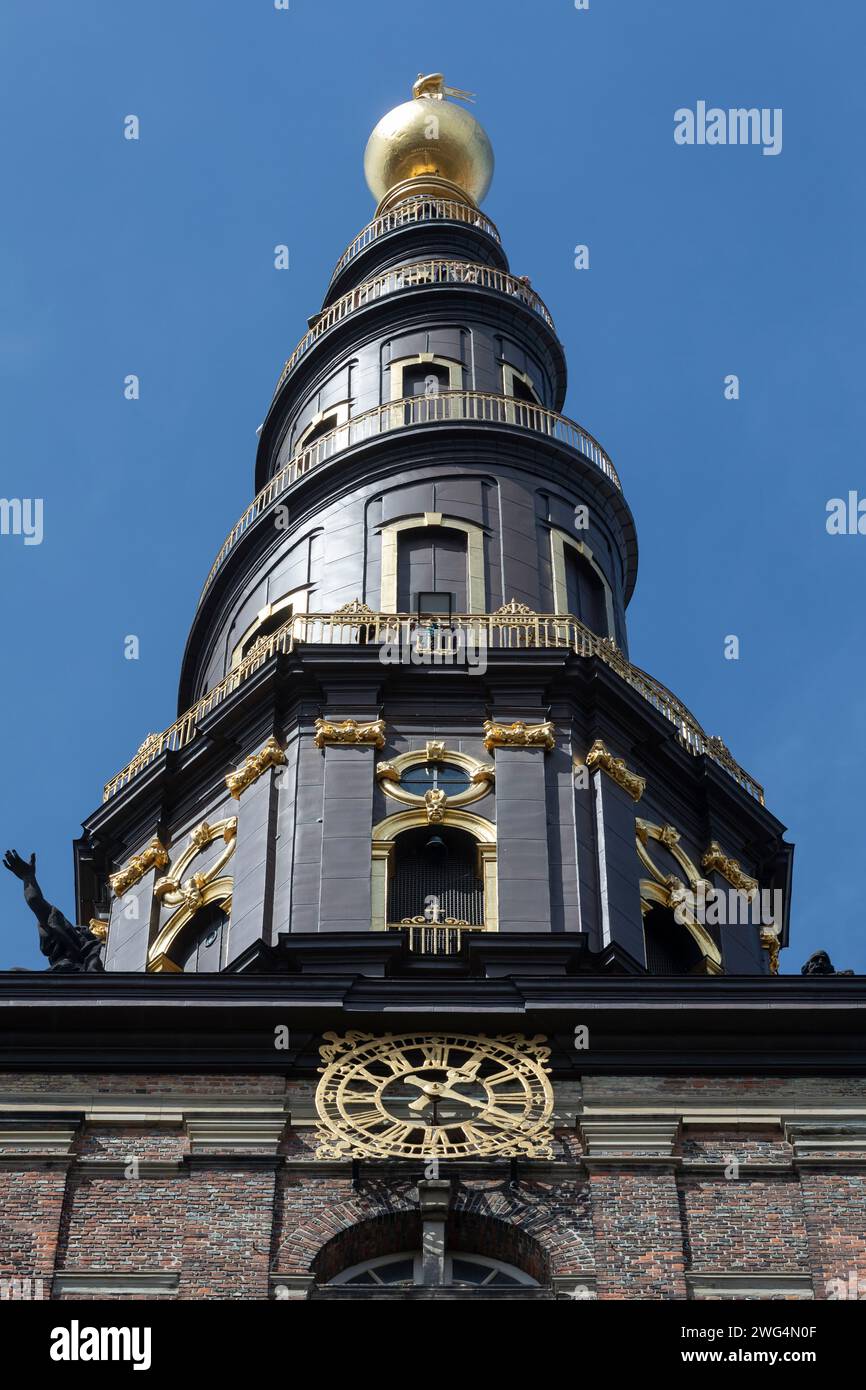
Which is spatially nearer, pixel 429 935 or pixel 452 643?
pixel 429 935

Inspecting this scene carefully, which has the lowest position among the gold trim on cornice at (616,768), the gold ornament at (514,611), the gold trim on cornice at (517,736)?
the gold trim on cornice at (616,768)

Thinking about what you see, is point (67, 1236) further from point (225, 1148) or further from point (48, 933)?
point (48, 933)

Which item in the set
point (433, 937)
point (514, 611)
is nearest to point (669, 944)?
point (433, 937)

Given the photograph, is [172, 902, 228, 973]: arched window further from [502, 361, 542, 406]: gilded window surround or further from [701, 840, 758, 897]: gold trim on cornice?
[502, 361, 542, 406]: gilded window surround

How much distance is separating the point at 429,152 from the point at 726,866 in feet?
94.1

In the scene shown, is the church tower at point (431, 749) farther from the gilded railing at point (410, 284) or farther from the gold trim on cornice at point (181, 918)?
the gilded railing at point (410, 284)

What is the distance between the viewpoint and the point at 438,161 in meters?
64.2

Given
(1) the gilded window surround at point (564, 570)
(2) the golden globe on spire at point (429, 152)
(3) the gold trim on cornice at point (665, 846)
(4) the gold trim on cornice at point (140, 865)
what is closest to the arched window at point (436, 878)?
(3) the gold trim on cornice at point (665, 846)

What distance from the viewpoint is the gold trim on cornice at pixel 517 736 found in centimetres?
3878

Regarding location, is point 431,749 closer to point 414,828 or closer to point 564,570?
point 414,828

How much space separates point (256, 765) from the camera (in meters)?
39.2

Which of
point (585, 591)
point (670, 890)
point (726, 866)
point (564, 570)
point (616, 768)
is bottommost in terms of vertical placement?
point (670, 890)

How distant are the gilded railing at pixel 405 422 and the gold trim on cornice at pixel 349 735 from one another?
9.21m
